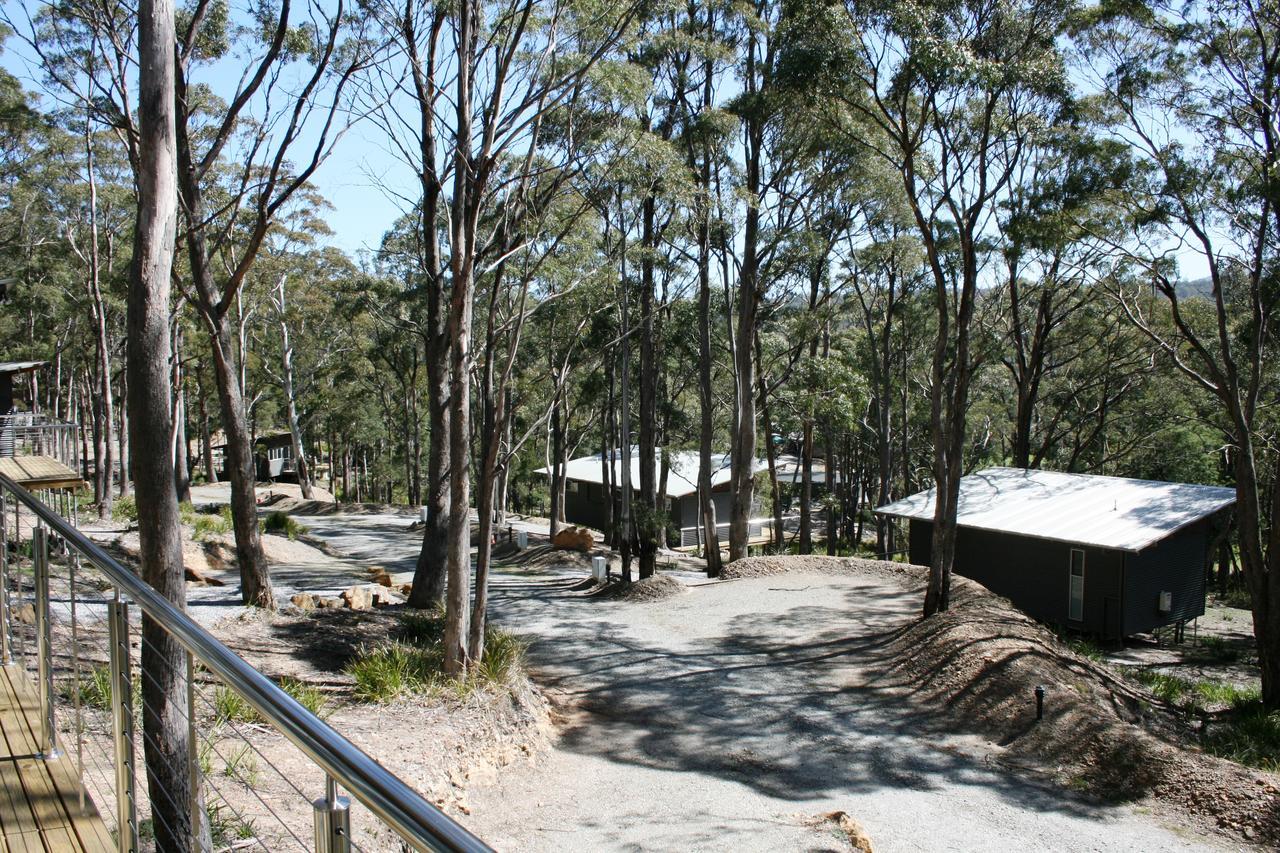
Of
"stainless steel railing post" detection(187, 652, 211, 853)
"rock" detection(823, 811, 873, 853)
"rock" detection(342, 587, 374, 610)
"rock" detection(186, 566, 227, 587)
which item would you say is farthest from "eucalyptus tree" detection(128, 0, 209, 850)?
"rock" detection(186, 566, 227, 587)

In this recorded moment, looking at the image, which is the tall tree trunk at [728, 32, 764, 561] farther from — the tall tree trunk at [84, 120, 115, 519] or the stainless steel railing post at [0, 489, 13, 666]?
the stainless steel railing post at [0, 489, 13, 666]

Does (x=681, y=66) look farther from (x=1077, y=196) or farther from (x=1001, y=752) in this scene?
(x=1001, y=752)

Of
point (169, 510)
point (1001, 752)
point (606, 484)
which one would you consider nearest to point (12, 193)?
point (606, 484)

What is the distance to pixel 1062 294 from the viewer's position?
28.2 meters

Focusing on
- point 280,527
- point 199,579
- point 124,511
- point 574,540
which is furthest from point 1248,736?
point 124,511

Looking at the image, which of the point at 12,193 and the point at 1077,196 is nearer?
the point at 1077,196

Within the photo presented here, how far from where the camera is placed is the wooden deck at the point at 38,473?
13430mm

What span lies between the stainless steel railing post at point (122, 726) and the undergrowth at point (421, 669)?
20.7 feet

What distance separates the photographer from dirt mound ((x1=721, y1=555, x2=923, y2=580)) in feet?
60.4

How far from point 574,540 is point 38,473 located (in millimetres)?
14729

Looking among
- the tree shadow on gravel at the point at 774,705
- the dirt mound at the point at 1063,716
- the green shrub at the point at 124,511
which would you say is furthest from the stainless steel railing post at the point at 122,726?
the green shrub at the point at 124,511

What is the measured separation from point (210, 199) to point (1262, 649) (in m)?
22.4

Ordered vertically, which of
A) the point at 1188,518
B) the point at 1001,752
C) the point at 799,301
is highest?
the point at 799,301

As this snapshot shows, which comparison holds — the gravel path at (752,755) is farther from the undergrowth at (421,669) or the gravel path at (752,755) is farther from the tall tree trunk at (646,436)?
the tall tree trunk at (646,436)
